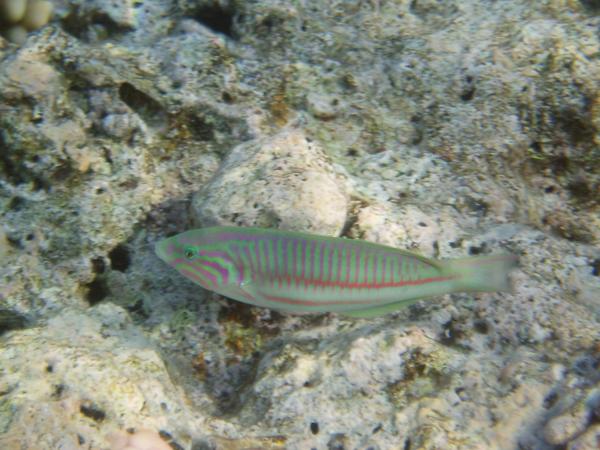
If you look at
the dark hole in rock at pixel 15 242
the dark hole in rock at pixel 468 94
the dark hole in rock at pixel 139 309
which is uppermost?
the dark hole in rock at pixel 468 94

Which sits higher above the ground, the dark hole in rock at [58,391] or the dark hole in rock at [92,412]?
the dark hole in rock at [58,391]

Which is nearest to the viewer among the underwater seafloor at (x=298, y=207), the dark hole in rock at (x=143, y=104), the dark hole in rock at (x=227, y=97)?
the underwater seafloor at (x=298, y=207)

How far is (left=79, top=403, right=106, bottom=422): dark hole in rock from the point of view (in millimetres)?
2459

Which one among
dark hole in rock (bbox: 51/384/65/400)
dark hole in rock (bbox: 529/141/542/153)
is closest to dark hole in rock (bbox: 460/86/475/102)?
dark hole in rock (bbox: 529/141/542/153)

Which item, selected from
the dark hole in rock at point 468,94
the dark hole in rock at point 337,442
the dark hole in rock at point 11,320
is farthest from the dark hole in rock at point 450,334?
the dark hole in rock at point 11,320

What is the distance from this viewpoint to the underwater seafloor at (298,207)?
9.00ft

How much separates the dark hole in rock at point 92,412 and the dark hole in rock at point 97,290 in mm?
1135

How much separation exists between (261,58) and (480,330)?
2624 mm

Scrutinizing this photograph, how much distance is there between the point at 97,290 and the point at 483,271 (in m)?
2.43

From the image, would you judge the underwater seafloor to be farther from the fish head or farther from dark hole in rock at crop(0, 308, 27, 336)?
the fish head

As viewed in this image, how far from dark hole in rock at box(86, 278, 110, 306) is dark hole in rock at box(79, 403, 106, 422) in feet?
3.72

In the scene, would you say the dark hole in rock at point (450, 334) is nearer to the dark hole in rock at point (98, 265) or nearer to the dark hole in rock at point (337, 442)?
the dark hole in rock at point (337, 442)

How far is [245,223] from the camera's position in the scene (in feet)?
10.4

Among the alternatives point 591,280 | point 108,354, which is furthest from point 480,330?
point 108,354
